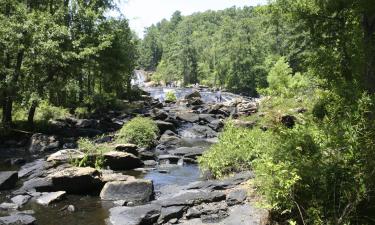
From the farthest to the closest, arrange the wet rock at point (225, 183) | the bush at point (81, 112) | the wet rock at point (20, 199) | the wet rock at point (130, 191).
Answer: the bush at point (81, 112), the wet rock at point (130, 191), the wet rock at point (20, 199), the wet rock at point (225, 183)

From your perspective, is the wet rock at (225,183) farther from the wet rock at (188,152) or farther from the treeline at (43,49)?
the treeline at (43,49)

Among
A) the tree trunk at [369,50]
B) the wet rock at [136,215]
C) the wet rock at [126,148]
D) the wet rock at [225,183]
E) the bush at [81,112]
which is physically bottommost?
the wet rock at [136,215]

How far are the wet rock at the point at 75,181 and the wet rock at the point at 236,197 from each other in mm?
5235

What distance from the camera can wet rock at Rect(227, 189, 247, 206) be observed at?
11.1m

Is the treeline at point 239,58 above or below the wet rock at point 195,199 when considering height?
above

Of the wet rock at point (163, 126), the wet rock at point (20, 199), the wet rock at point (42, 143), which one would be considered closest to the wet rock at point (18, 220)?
the wet rock at point (20, 199)

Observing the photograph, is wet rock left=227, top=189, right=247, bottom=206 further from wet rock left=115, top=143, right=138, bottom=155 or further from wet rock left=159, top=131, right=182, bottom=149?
wet rock left=159, top=131, right=182, bottom=149

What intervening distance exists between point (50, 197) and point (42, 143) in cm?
1029

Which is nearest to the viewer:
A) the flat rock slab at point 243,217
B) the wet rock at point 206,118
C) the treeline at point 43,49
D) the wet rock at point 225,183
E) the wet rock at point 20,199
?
the flat rock slab at point 243,217

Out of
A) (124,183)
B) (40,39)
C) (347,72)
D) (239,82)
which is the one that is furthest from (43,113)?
(239,82)

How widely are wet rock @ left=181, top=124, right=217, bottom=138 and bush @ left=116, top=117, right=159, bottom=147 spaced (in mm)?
5138

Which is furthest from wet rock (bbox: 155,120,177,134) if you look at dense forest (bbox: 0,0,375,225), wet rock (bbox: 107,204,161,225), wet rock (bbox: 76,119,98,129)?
wet rock (bbox: 107,204,161,225)

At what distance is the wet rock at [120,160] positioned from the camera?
686 inches

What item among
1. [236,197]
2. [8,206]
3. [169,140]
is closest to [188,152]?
[169,140]
